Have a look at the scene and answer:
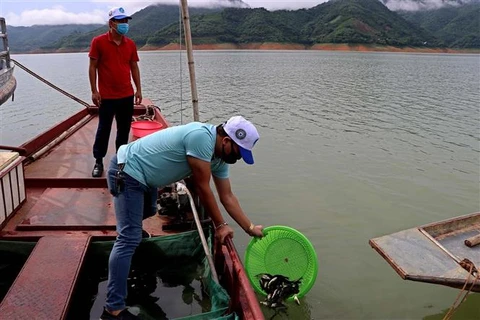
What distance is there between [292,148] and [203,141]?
28.6ft

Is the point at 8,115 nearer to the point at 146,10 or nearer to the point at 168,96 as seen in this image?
the point at 168,96

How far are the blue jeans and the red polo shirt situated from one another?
2.30m

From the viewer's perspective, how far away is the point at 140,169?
2.79m

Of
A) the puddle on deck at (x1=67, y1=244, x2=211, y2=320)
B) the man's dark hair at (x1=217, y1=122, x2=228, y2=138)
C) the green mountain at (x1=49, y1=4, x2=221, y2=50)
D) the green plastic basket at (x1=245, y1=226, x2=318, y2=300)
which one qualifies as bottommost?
the puddle on deck at (x1=67, y1=244, x2=211, y2=320)

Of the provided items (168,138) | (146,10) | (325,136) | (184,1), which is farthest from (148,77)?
(146,10)

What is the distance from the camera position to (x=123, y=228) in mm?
2830

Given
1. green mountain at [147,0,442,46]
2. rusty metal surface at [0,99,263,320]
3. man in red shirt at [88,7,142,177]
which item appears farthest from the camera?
green mountain at [147,0,442,46]

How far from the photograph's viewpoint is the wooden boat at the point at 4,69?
893 cm

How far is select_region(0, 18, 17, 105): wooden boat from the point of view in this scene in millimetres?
8930

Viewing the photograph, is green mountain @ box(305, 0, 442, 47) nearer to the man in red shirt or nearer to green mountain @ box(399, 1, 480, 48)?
green mountain @ box(399, 1, 480, 48)

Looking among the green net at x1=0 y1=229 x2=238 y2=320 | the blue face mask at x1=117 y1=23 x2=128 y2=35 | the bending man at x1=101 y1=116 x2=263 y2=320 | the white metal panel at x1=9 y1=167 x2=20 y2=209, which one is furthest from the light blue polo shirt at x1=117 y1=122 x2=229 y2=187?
the blue face mask at x1=117 y1=23 x2=128 y2=35

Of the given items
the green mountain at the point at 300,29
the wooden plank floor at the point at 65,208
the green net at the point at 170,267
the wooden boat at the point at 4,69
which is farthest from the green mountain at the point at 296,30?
the green net at the point at 170,267

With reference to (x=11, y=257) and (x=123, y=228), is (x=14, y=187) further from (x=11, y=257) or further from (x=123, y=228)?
(x=123, y=228)

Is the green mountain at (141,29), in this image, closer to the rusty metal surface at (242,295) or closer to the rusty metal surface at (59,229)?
the rusty metal surface at (59,229)
